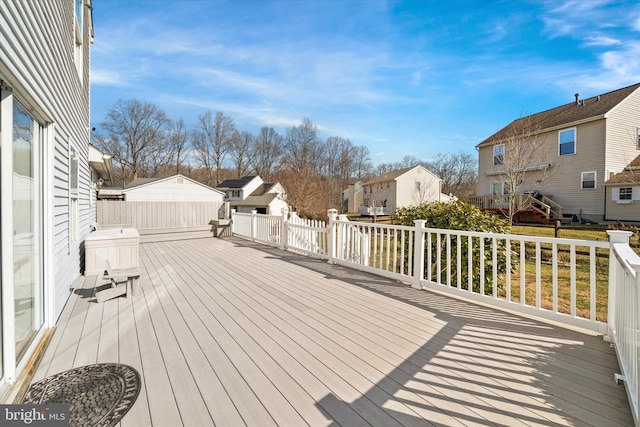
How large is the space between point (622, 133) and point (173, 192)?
21.8 meters

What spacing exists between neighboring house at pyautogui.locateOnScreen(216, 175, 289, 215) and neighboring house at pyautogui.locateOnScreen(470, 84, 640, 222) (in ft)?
58.2

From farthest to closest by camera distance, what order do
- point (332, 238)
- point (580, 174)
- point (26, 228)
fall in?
point (580, 174)
point (332, 238)
point (26, 228)

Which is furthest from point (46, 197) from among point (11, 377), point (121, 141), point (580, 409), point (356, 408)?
point (121, 141)

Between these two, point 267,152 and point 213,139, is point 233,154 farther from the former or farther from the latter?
point 267,152

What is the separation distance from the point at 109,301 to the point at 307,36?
8661 mm

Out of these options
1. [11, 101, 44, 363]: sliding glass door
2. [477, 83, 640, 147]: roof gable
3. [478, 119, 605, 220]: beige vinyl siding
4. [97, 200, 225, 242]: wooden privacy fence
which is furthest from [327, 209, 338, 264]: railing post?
[477, 83, 640, 147]: roof gable

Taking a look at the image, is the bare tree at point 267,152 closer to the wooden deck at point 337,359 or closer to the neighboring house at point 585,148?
the neighboring house at point 585,148

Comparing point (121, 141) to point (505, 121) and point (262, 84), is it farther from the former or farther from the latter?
point (505, 121)

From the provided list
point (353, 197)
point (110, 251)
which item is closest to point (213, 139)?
point (353, 197)

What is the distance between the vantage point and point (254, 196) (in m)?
28.7

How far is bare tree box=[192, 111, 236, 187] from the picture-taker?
32.9 m

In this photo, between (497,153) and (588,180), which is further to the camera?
(497,153)

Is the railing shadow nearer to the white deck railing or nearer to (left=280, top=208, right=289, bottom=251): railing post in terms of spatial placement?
the white deck railing

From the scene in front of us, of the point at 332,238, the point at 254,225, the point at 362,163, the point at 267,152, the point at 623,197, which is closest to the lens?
the point at 332,238
